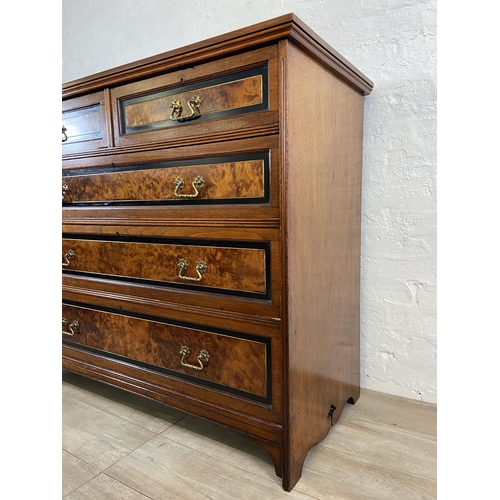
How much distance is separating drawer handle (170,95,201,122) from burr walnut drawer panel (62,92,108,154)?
338 mm

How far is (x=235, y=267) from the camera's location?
1.23 meters

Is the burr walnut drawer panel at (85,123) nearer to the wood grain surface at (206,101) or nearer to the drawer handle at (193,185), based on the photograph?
the wood grain surface at (206,101)

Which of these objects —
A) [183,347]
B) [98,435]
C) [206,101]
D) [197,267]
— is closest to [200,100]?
[206,101]

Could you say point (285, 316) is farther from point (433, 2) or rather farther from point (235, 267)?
point (433, 2)

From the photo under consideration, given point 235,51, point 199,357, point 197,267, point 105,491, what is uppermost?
point 235,51

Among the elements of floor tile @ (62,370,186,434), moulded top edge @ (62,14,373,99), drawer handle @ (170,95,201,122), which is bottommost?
floor tile @ (62,370,186,434)

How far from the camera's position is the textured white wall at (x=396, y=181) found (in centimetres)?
155

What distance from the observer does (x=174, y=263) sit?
1361 millimetres

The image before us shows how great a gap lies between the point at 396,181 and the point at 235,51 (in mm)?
826

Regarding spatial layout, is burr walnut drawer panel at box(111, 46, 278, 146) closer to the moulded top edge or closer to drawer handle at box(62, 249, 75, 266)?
the moulded top edge

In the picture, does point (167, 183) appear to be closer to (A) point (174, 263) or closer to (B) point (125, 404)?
(A) point (174, 263)

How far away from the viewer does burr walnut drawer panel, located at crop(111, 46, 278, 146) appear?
3.68 feet

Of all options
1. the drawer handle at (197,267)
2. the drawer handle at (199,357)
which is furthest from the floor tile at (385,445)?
the drawer handle at (197,267)

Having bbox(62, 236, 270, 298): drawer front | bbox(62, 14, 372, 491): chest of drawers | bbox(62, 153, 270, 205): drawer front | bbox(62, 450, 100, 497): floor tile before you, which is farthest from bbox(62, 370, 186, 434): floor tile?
bbox(62, 153, 270, 205): drawer front
